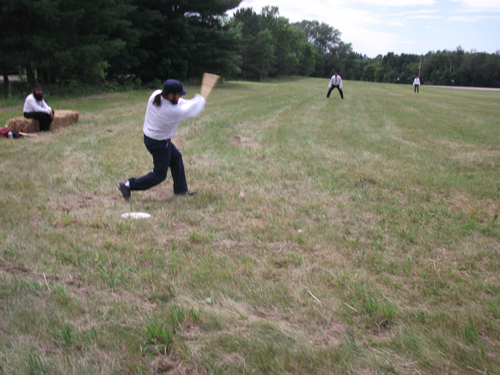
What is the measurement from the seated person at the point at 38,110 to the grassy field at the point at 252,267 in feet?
8.44

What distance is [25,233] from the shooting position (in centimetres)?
418

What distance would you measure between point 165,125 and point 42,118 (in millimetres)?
6983

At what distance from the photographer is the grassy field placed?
7.97 feet

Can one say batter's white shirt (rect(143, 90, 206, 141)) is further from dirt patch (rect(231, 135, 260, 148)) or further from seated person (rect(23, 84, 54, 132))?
seated person (rect(23, 84, 54, 132))

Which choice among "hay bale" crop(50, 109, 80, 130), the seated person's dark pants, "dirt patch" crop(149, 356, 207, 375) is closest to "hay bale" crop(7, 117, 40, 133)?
the seated person's dark pants

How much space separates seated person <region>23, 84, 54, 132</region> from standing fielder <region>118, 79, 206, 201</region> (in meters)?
6.47

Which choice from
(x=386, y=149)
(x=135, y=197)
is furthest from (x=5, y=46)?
(x=386, y=149)

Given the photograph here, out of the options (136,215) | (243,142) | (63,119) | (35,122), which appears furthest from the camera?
(63,119)

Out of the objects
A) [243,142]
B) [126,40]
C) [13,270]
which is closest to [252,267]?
[13,270]

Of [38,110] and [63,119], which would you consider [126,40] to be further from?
[38,110]

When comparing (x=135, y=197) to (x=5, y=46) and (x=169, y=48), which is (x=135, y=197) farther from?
(x=169, y=48)

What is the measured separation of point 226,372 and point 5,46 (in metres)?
19.8

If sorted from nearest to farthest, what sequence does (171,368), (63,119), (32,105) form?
(171,368)
(32,105)
(63,119)

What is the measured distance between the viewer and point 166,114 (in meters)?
5.08
